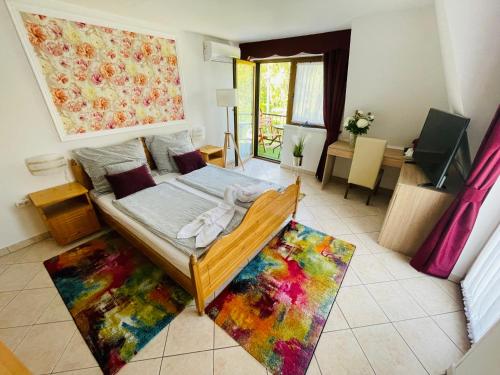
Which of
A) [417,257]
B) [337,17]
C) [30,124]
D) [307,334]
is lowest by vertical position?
[307,334]

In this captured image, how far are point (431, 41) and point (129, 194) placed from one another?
156 inches

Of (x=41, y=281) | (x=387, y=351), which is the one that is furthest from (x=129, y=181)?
(x=387, y=351)

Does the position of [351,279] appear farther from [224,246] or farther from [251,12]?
[251,12]

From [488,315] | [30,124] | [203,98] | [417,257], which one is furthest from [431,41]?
[30,124]

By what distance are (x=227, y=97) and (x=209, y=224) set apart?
2.49 m

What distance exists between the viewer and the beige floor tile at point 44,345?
1.32 meters

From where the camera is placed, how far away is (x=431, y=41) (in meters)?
2.46

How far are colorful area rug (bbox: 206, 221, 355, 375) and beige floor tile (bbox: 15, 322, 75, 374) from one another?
3.27 ft

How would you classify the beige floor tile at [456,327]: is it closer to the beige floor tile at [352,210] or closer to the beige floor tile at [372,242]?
the beige floor tile at [372,242]

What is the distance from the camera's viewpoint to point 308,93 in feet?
12.3

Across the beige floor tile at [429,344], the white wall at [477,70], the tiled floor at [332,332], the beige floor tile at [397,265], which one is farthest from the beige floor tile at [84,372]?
the white wall at [477,70]

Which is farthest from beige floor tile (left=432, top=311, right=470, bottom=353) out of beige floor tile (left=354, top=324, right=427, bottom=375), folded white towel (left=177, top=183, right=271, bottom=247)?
folded white towel (left=177, top=183, right=271, bottom=247)

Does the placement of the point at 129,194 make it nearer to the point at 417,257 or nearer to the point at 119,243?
the point at 119,243

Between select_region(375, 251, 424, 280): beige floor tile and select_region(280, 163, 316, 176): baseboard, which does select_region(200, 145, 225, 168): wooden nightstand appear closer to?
select_region(280, 163, 316, 176): baseboard
